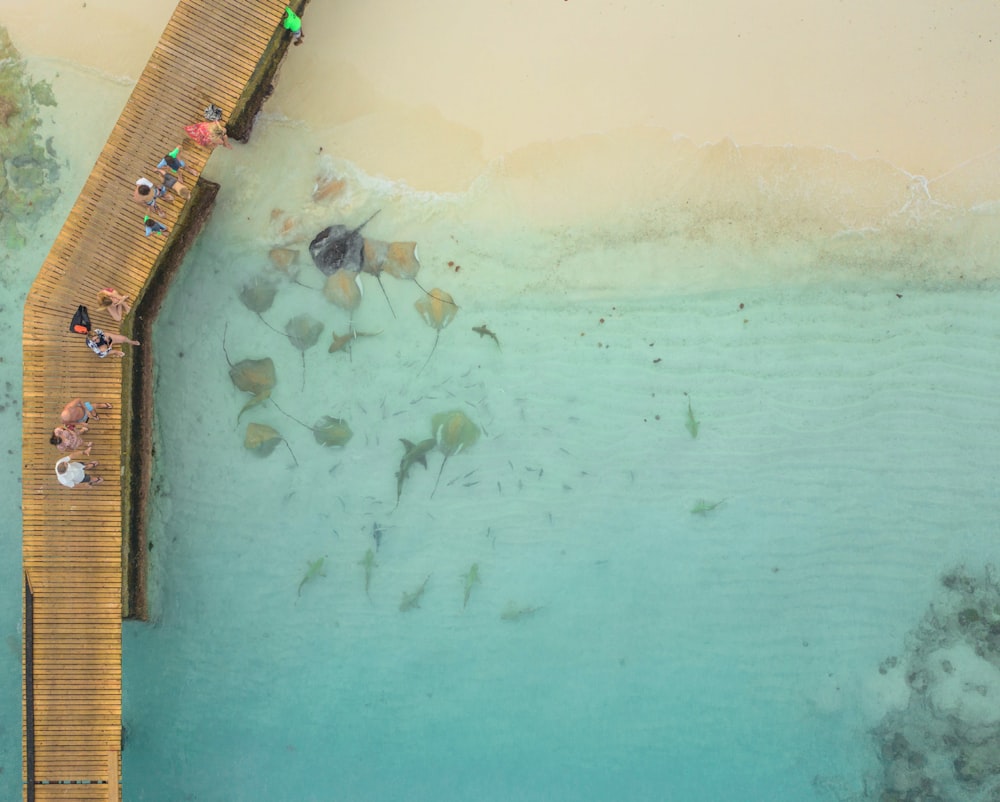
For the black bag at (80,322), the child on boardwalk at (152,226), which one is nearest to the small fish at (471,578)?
the black bag at (80,322)

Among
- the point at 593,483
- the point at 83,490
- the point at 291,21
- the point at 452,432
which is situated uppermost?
the point at 291,21

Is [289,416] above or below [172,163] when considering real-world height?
below

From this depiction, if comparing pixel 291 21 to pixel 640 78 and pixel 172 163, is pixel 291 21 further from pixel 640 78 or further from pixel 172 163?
pixel 640 78

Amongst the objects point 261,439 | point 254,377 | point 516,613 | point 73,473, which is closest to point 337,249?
point 254,377

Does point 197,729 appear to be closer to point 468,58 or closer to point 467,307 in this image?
point 467,307

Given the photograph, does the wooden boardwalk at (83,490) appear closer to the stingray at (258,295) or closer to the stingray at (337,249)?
the stingray at (258,295)

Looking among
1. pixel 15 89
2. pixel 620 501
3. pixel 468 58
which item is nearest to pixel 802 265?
pixel 620 501
